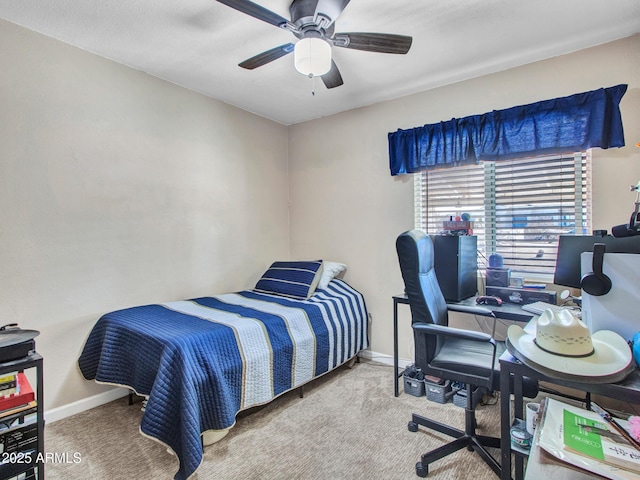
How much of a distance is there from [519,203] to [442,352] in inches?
55.5

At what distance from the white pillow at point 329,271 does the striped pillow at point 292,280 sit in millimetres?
90

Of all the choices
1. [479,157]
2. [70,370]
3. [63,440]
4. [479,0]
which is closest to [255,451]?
[63,440]

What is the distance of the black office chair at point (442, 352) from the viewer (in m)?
1.58

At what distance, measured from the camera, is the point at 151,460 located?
1.76 meters

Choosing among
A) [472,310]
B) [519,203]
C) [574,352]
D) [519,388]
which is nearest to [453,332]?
[519,388]

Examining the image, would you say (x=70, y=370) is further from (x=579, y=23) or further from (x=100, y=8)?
(x=579, y=23)

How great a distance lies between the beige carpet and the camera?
1669 millimetres

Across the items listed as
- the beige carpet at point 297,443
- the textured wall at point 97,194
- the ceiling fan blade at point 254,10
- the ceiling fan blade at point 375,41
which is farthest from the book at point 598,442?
the textured wall at point 97,194

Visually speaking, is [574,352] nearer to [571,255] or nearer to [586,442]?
[586,442]

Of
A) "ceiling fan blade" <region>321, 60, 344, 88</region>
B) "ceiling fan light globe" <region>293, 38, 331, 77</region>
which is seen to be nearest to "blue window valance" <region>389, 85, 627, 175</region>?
"ceiling fan blade" <region>321, 60, 344, 88</region>

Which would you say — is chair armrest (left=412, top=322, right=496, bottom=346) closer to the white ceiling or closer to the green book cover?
the green book cover

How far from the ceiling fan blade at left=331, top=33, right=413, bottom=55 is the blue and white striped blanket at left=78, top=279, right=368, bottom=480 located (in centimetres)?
173

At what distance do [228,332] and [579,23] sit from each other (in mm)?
2782

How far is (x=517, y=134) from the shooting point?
2.37 m
